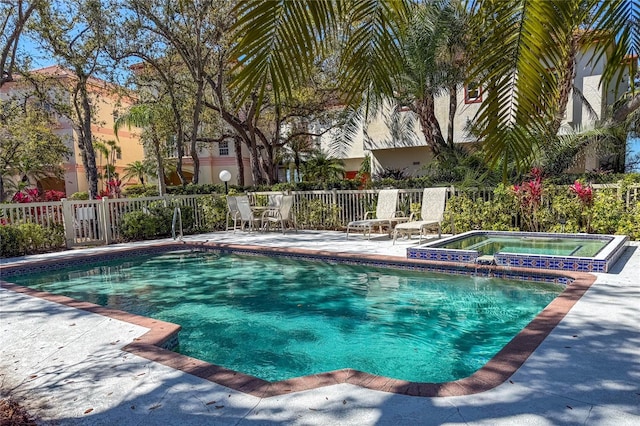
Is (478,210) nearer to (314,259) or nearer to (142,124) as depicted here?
(314,259)

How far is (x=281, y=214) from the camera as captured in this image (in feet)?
41.3

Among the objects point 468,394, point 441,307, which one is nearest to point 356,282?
point 441,307

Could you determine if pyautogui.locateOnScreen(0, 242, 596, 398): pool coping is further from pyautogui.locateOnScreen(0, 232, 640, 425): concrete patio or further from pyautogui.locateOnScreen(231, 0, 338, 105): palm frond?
pyautogui.locateOnScreen(231, 0, 338, 105): palm frond

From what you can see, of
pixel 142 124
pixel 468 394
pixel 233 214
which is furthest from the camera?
pixel 142 124

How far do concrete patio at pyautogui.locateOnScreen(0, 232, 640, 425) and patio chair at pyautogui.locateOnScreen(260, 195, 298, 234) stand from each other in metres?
8.30

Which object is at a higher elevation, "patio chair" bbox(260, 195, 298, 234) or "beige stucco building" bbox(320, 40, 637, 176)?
"beige stucco building" bbox(320, 40, 637, 176)

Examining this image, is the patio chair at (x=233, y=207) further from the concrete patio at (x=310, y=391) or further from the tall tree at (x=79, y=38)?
the concrete patio at (x=310, y=391)

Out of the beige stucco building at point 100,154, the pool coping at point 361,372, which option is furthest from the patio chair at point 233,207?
the beige stucco building at point 100,154

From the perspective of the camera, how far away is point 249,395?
286cm

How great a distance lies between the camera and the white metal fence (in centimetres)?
1045

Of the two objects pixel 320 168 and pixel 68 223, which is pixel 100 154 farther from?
pixel 68 223

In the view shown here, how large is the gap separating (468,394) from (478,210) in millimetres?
8178

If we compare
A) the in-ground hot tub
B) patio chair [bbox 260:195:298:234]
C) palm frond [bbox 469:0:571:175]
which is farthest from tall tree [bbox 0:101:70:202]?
palm frond [bbox 469:0:571:175]

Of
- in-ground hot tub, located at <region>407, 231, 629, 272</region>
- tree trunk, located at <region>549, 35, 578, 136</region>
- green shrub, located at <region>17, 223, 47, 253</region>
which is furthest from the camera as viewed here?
green shrub, located at <region>17, 223, 47, 253</region>
